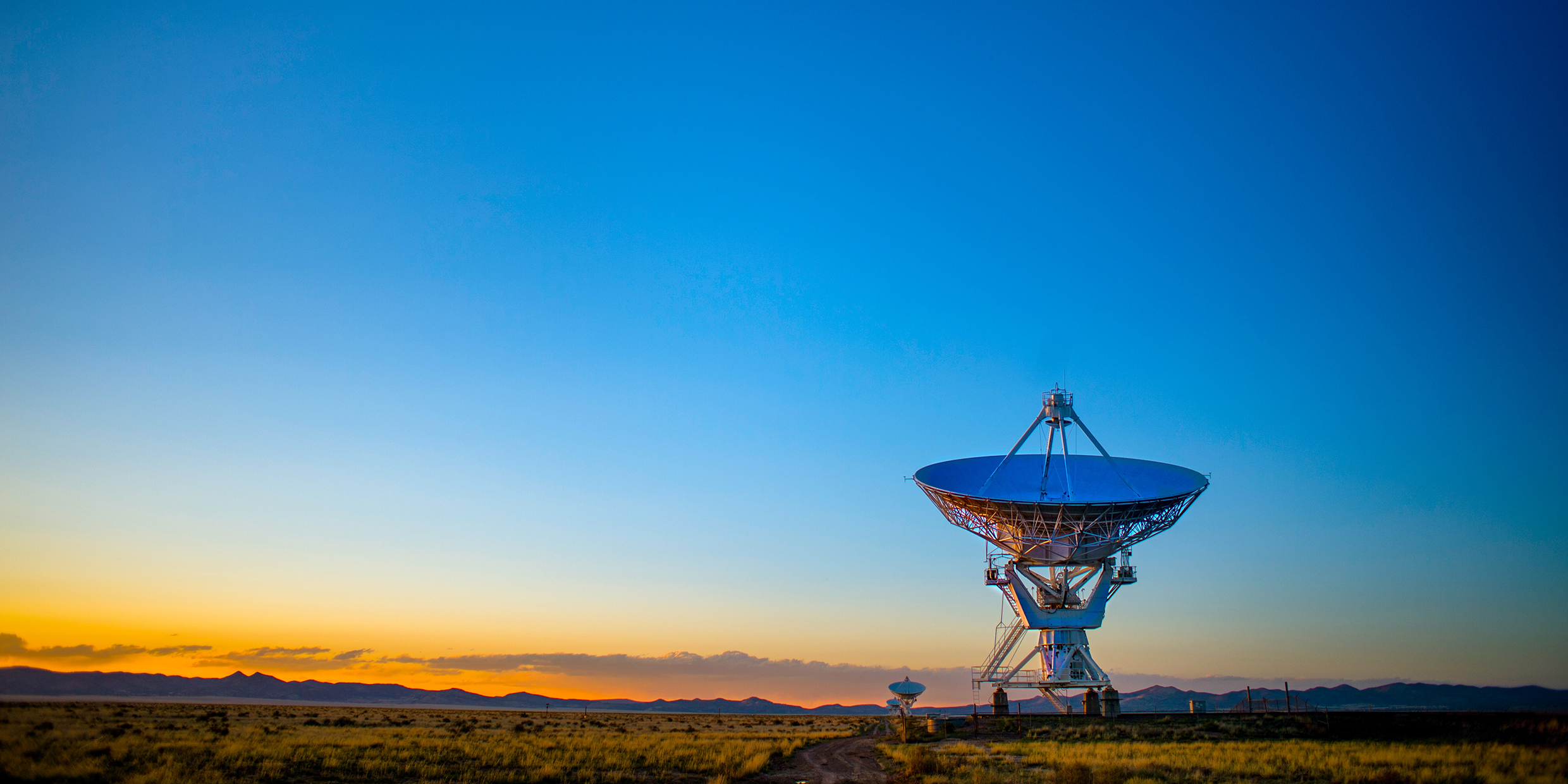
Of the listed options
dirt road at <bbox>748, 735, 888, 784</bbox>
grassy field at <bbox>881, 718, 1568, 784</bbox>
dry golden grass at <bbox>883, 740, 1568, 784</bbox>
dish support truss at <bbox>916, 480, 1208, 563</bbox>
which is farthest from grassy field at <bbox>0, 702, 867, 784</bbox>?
dish support truss at <bbox>916, 480, 1208, 563</bbox>

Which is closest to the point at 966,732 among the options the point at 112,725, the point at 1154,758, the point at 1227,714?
the point at 1227,714

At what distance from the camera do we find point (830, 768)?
27.1 metres

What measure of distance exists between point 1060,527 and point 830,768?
19.7 m

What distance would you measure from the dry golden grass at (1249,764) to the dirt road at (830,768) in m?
1.04

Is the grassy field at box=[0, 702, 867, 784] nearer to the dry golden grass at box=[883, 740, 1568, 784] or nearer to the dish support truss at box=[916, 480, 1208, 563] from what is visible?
the dry golden grass at box=[883, 740, 1568, 784]

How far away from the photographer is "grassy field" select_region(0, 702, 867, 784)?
16359mm

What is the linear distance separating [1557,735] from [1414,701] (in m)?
49.2

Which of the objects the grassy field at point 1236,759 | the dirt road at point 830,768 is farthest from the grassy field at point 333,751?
the grassy field at point 1236,759

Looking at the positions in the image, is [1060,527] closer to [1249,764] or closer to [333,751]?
[1249,764]

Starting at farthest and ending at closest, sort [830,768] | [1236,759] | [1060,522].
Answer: [1060,522] → [830,768] → [1236,759]

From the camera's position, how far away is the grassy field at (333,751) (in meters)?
16.4

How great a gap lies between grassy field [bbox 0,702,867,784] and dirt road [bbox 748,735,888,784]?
95 cm

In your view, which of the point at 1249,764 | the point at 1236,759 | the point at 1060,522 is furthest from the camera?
the point at 1060,522

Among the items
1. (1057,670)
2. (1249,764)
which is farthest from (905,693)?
(1249,764)
